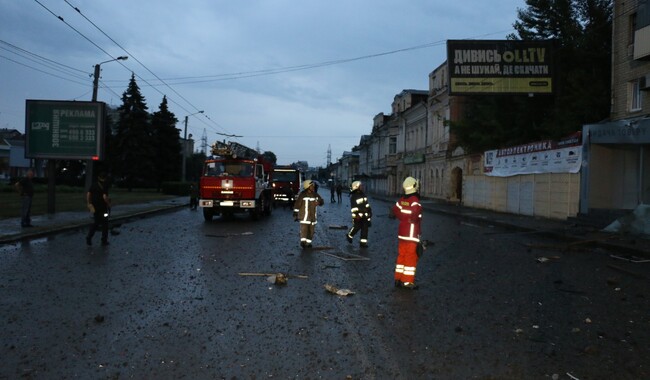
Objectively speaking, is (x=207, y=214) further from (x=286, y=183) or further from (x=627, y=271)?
(x=627, y=271)

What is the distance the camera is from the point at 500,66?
93.0 feet

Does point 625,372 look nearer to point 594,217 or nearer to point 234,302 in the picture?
point 234,302

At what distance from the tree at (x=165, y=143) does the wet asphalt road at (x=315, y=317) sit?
53148 millimetres

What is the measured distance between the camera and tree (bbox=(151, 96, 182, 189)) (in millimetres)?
64125

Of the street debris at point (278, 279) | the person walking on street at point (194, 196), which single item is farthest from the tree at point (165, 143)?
the street debris at point (278, 279)

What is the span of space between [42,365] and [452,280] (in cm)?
650

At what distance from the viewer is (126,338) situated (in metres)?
5.79

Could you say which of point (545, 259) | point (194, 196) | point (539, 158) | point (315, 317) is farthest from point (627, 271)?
point (194, 196)

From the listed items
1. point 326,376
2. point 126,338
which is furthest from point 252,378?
point 126,338

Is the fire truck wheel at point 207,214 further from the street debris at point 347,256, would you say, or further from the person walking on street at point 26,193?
the street debris at point 347,256

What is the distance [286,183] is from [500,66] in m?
16.2

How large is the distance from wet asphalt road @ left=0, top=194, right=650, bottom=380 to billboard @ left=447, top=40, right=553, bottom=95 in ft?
57.1

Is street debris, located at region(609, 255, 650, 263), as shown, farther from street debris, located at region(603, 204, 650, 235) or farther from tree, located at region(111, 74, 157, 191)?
tree, located at region(111, 74, 157, 191)

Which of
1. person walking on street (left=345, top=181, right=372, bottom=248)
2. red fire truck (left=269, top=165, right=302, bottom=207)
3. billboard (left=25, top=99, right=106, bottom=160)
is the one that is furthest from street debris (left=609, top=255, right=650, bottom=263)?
red fire truck (left=269, top=165, right=302, bottom=207)
